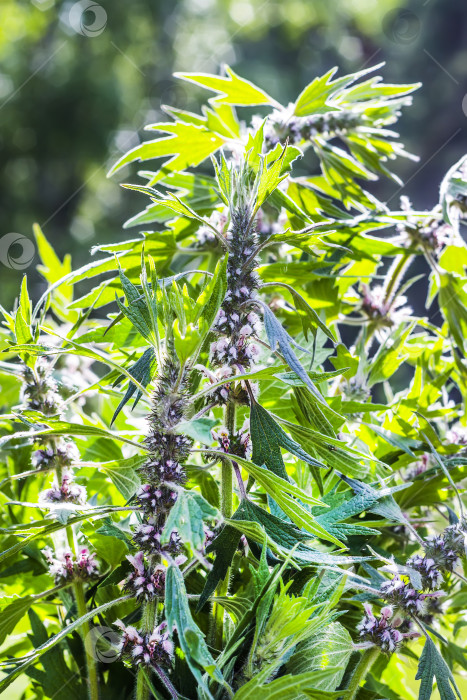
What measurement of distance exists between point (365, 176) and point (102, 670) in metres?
0.38

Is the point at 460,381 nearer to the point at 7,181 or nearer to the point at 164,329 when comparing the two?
the point at 164,329

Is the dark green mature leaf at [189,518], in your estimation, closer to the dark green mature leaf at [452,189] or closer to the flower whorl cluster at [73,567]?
the flower whorl cluster at [73,567]

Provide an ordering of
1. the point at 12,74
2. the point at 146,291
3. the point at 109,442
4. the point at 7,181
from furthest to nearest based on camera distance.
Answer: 1. the point at 7,181
2. the point at 12,74
3. the point at 109,442
4. the point at 146,291

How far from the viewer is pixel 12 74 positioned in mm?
4895

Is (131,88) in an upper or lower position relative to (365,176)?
upper

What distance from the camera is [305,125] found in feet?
1.77

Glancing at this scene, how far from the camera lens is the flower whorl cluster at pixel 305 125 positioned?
1.74 ft

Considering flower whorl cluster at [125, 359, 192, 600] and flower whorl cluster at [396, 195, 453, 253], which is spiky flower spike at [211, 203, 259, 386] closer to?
flower whorl cluster at [125, 359, 192, 600]

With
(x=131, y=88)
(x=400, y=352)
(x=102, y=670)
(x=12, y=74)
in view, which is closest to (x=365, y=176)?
(x=400, y=352)
